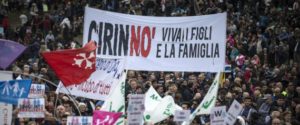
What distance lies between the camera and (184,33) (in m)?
17.5

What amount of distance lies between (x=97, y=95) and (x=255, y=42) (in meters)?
12.0

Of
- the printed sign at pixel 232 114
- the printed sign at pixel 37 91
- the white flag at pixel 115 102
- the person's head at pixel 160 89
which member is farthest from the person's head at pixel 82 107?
the printed sign at pixel 232 114

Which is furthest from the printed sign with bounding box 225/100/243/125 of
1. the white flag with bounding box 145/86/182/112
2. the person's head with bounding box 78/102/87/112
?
the person's head with bounding box 78/102/87/112

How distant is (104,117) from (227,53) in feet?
39.4

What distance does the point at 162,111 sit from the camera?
53.2 ft

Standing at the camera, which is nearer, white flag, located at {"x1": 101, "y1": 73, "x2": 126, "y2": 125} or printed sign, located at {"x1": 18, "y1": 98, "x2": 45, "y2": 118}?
printed sign, located at {"x1": 18, "y1": 98, "x2": 45, "y2": 118}

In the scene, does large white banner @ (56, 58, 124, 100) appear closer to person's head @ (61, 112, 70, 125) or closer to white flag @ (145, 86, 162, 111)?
person's head @ (61, 112, 70, 125)

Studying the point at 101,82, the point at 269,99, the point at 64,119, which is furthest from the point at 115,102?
the point at 269,99

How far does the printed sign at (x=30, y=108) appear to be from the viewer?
14.6 meters

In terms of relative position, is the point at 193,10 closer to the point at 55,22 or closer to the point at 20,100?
the point at 55,22

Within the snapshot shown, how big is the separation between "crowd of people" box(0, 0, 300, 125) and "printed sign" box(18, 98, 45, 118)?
7.3 inches

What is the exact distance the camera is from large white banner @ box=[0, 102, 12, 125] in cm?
1456

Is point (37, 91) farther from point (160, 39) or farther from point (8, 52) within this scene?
point (160, 39)

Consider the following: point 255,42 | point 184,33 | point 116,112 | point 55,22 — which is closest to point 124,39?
point 184,33
